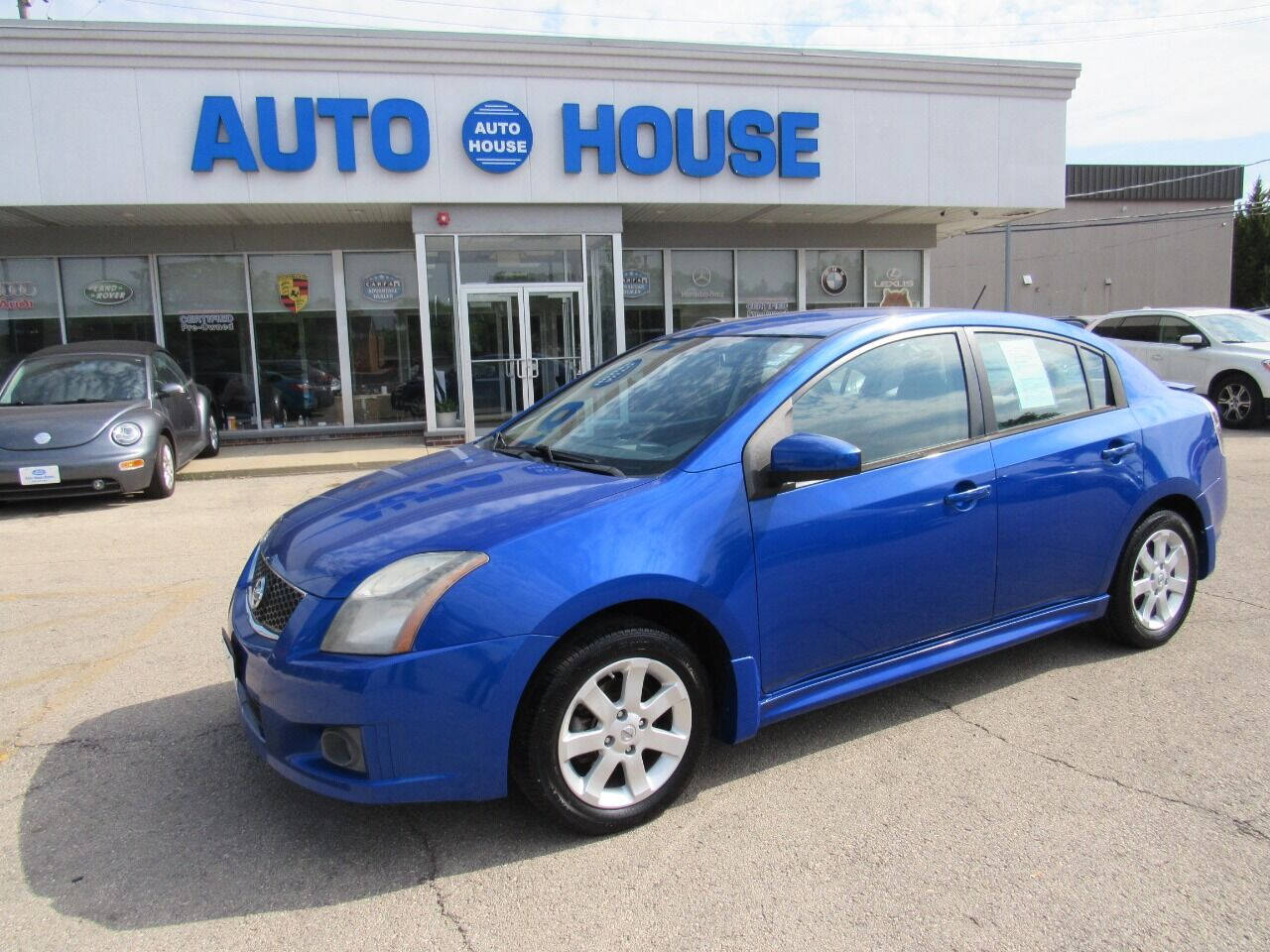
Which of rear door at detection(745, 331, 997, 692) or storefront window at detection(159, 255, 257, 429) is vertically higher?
storefront window at detection(159, 255, 257, 429)

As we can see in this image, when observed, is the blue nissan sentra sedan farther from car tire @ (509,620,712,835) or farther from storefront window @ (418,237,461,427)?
storefront window @ (418,237,461,427)

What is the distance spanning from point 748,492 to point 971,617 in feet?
4.03

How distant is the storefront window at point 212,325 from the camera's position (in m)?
14.5

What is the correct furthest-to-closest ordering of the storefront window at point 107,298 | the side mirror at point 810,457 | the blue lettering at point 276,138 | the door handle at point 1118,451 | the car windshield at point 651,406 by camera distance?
1. the storefront window at point 107,298
2. the blue lettering at point 276,138
3. the door handle at point 1118,451
4. the car windshield at point 651,406
5. the side mirror at point 810,457

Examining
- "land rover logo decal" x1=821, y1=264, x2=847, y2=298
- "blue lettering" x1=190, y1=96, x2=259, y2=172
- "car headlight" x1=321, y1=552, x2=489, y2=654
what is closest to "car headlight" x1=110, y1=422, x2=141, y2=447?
"blue lettering" x1=190, y1=96, x2=259, y2=172

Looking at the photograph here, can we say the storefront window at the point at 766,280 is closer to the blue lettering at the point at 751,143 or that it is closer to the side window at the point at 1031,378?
the blue lettering at the point at 751,143

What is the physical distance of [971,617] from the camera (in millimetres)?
3627

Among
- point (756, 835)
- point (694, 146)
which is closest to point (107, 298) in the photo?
point (694, 146)

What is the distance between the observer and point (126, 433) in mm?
8992

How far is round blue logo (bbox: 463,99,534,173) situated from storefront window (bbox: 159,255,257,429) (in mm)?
4714

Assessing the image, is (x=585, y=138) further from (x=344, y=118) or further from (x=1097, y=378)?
(x=1097, y=378)

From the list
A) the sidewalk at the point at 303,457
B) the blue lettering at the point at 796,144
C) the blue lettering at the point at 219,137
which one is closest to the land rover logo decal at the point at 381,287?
the sidewalk at the point at 303,457

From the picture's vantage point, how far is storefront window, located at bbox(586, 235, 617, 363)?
13.8 m

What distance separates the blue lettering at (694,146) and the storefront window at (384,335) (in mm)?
4766
